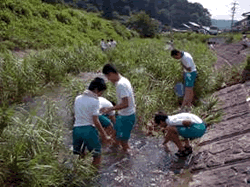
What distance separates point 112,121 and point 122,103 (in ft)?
4.07

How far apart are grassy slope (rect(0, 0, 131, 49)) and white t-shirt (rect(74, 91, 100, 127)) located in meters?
9.13

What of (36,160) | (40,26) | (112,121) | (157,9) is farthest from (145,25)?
(36,160)

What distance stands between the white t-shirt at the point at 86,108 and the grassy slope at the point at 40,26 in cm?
913

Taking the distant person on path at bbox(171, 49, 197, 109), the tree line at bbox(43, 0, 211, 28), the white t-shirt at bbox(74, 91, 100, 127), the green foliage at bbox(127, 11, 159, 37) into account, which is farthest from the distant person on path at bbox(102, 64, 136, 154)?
the tree line at bbox(43, 0, 211, 28)

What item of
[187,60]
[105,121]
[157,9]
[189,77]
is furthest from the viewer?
[157,9]

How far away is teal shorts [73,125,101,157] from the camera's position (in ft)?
11.4

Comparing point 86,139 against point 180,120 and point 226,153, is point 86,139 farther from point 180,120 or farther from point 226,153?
point 226,153

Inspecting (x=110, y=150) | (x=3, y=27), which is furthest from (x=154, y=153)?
(x=3, y=27)

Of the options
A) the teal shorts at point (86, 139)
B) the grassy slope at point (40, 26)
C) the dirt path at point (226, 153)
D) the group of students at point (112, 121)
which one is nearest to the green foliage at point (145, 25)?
the grassy slope at point (40, 26)

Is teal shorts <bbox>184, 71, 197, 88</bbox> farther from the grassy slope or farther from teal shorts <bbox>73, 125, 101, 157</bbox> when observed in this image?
the grassy slope

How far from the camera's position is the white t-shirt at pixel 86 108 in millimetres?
3396

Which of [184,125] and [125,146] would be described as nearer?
[184,125]

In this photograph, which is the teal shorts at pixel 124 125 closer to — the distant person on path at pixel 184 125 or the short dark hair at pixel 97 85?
the distant person on path at pixel 184 125

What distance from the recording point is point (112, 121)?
5.06m
